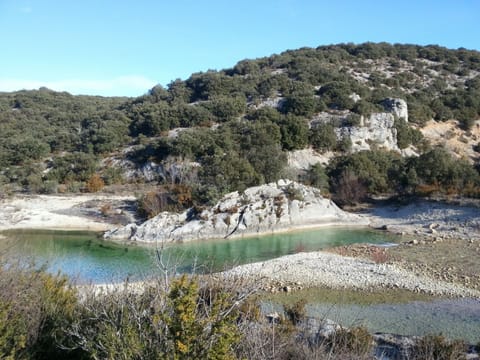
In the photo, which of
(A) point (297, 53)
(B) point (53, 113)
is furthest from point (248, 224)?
(A) point (297, 53)

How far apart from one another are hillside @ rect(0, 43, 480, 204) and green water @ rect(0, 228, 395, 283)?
23.5 ft

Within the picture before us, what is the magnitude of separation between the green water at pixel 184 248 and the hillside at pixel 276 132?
7.15 m

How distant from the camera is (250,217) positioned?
3322cm

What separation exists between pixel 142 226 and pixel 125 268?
9346 millimetres

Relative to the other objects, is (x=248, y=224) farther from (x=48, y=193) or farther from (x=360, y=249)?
(x=48, y=193)

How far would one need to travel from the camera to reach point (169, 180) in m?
45.7

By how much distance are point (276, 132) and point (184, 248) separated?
25155mm

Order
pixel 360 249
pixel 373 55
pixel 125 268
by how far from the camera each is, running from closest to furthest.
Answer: pixel 125 268
pixel 360 249
pixel 373 55

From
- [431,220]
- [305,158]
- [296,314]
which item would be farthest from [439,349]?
[305,158]

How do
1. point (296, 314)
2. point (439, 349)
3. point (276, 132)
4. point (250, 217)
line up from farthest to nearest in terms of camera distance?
point (276, 132) → point (250, 217) → point (296, 314) → point (439, 349)

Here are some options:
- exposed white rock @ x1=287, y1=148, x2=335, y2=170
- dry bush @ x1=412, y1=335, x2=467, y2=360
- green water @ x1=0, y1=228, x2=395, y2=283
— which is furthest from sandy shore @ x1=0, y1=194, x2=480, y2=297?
exposed white rock @ x1=287, y1=148, x2=335, y2=170

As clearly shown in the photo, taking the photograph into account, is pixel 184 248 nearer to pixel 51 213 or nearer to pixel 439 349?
pixel 51 213

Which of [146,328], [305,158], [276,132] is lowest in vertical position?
[146,328]

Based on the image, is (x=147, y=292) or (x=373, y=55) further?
(x=373, y=55)
